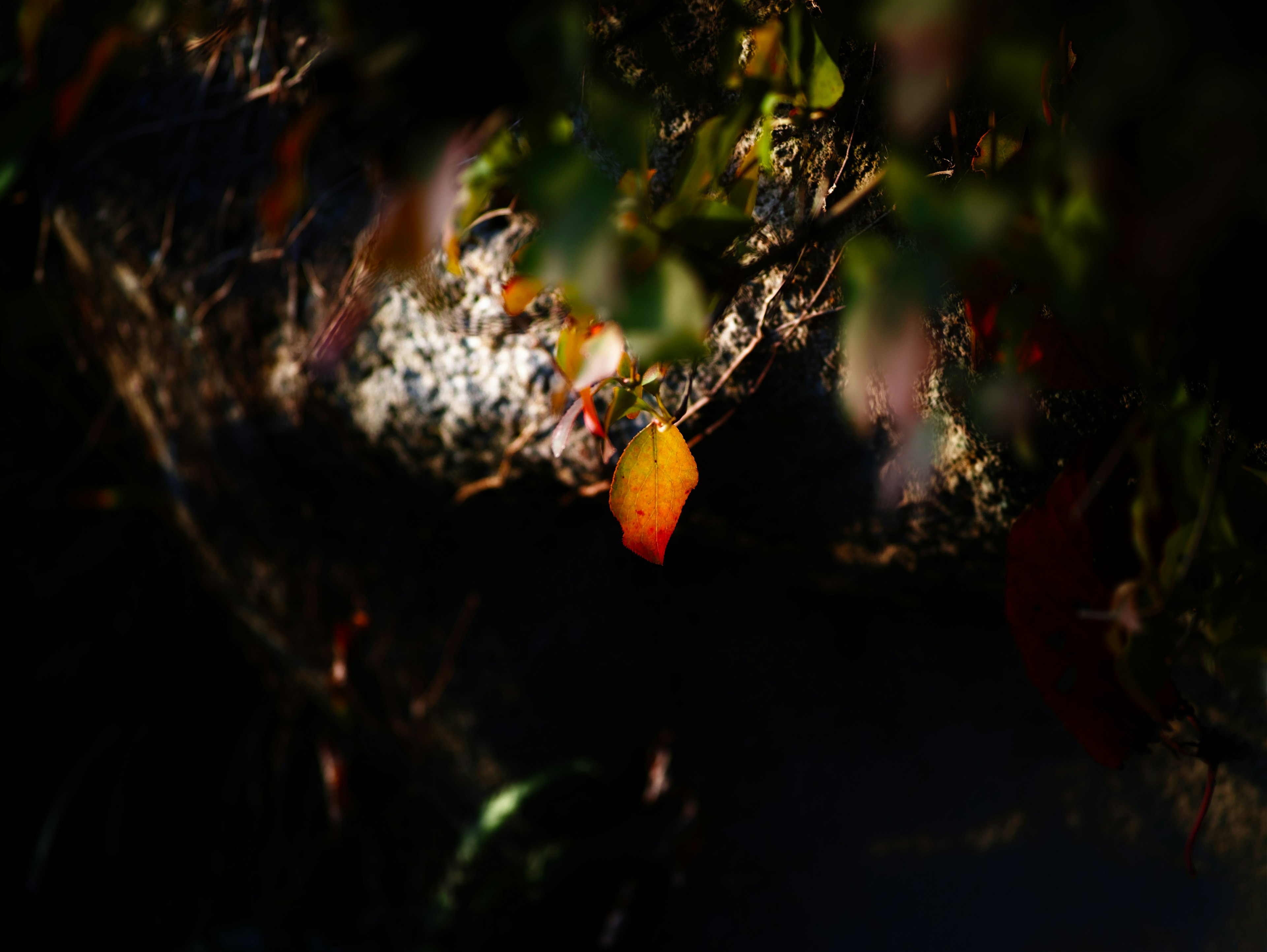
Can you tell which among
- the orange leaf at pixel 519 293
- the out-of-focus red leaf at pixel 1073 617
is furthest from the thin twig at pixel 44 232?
the out-of-focus red leaf at pixel 1073 617

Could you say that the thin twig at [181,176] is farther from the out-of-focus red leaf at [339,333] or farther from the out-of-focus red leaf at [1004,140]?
the out-of-focus red leaf at [1004,140]

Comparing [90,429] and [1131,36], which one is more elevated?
[1131,36]

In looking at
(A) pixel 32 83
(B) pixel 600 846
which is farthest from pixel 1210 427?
(A) pixel 32 83

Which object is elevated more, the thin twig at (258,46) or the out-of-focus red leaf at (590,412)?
the thin twig at (258,46)

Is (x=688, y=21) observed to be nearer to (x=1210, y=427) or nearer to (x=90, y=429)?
(x=1210, y=427)

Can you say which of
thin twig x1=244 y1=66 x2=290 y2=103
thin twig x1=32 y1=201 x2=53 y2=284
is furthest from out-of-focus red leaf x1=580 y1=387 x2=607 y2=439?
thin twig x1=32 y1=201 x2=53 y2=284
